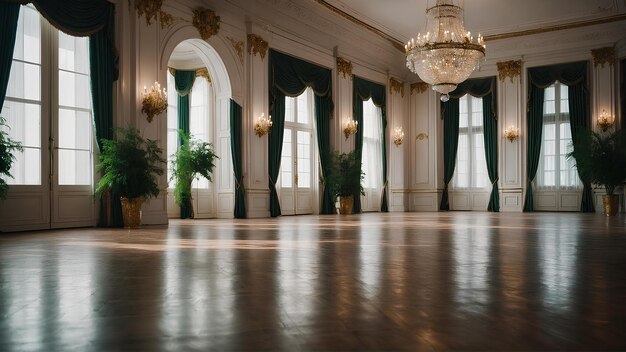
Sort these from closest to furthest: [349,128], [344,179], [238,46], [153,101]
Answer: [153,101] → [238,46] → [344,179] → [349,128]

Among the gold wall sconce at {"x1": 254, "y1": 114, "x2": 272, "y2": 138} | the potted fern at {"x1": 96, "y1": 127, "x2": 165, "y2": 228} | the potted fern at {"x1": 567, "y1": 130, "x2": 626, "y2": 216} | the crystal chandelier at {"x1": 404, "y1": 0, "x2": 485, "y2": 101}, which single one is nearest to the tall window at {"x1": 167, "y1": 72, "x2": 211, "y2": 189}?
the gold wall sconce at {"x1": 254, "y1": 114, "x2": 272, "y2": 138}

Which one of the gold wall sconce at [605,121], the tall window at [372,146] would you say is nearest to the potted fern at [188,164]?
the tall window at [372,146]

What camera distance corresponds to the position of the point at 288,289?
290 centimetres

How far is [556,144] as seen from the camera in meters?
14.5

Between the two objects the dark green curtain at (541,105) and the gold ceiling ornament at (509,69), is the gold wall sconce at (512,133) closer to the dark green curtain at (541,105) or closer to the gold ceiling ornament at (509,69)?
the dark green curtain at (541,105)

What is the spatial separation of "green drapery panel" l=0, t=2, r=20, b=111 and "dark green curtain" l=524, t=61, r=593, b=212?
40.1ft

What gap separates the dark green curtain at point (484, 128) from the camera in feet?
50.3

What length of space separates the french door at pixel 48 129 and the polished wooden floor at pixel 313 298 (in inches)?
110

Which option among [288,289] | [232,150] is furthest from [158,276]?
[232,150]

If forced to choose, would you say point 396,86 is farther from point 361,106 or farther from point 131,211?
point 131,211

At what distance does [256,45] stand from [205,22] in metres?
1.46


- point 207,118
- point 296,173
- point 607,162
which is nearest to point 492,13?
point 607,162

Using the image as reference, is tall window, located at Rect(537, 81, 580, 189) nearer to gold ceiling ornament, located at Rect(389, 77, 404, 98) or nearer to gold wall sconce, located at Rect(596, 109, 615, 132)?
gold wall sconce, located at Rect(596, 109, 615, 132)

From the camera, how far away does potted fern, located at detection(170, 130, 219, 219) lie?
10273 mm
